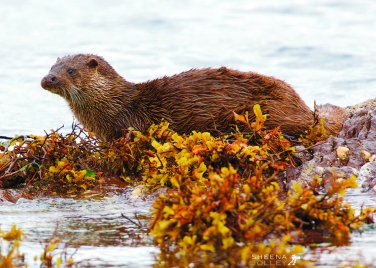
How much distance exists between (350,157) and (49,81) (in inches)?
115

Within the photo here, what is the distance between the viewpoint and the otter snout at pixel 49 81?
7844mm

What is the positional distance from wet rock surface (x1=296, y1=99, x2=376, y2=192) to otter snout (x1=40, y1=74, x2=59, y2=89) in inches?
102

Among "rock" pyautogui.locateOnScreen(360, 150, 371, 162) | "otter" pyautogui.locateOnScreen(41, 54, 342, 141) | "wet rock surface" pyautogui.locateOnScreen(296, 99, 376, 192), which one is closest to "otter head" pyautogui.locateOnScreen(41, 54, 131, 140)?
"otter" pyautogui.locateOnScreen(41, 54, 342, 141)

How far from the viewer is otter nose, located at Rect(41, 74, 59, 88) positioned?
309 inches

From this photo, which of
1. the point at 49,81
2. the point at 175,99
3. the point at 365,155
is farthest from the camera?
the point at 49,81

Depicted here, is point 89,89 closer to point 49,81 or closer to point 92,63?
point 92,63

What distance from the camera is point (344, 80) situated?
46.7 ft

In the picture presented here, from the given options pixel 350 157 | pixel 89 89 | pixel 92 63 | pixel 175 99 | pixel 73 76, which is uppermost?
pixel 92 63

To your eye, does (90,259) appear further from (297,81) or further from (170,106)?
(297,81)

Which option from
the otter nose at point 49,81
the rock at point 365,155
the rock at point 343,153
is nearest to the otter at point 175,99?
the otter nose at point 49,81

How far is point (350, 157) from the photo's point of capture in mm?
6773

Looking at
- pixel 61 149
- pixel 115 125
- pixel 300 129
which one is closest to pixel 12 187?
pixel 61 149

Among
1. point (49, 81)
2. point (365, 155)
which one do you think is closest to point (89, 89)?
point (49, 81)

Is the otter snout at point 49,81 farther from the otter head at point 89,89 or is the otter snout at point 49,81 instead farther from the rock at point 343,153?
the rock at point 343,153
